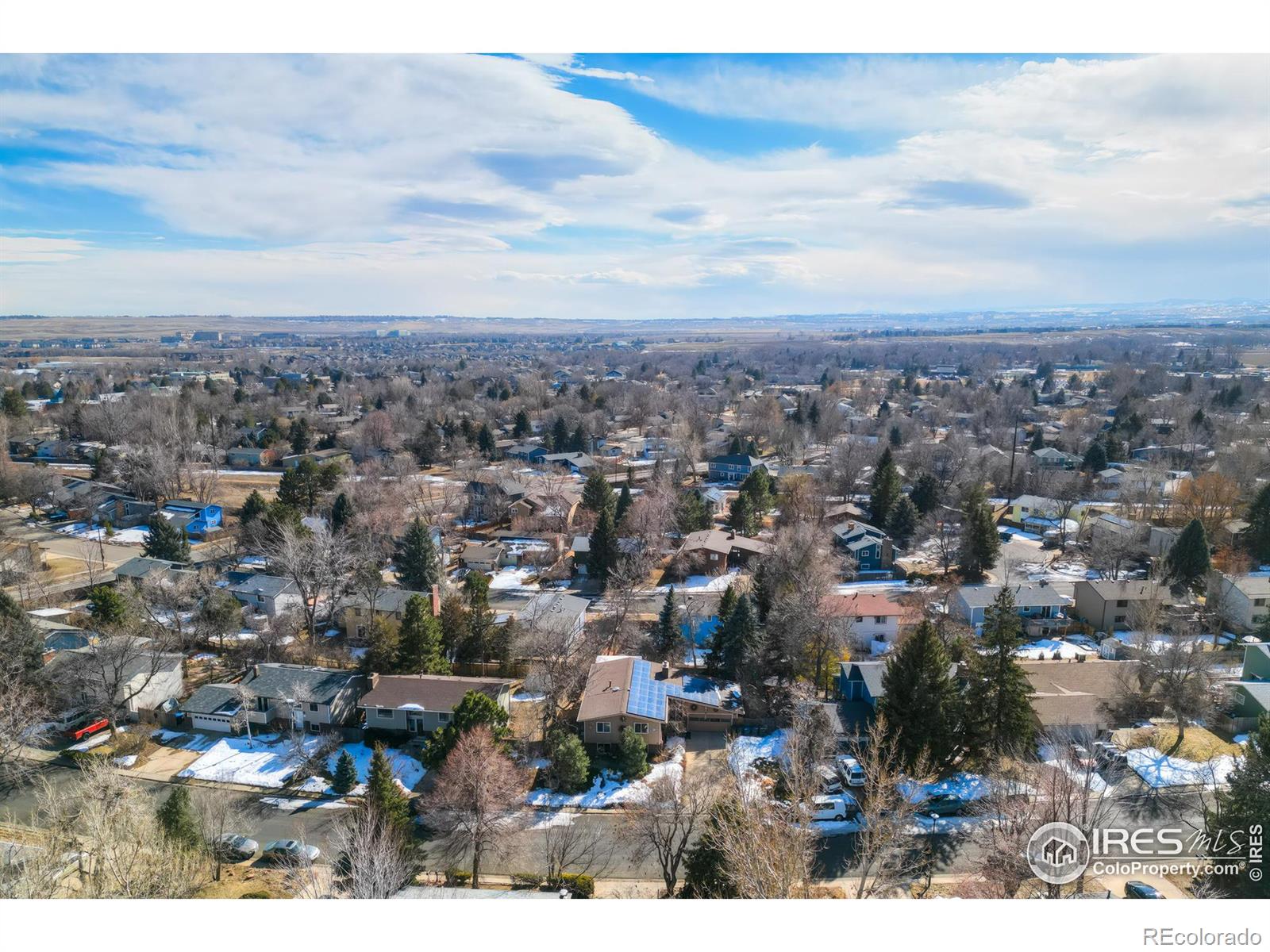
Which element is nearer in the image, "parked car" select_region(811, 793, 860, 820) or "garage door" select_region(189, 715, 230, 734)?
"parked car" select_region(811, 793, 860, 820)

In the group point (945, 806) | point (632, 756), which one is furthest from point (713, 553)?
point (945, 806)

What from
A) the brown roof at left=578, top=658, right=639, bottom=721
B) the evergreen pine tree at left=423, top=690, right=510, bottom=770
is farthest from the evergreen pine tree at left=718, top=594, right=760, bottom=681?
the evergreen pine tree at left=423, top=690, right=510, bottom=770

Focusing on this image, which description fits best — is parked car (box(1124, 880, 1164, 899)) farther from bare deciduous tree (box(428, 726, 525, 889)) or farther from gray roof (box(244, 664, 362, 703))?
gray roof (box(244, 664, 362, 703))

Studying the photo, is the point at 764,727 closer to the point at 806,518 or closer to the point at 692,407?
the point at 806,518

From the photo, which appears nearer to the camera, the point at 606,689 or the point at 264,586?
the point at 606,689

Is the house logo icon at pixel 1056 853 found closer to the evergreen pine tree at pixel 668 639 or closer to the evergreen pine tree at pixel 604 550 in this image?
the evergreen pine tree at pixel 668 639

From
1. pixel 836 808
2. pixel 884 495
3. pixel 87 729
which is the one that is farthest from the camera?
pixel 884 495

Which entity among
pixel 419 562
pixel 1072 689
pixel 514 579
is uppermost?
pixel 419 562

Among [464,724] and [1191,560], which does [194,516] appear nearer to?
[464,724]
